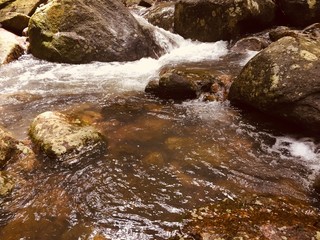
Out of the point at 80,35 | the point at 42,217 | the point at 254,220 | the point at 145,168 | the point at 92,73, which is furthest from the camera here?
the point at 80,35

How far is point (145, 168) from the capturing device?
4.40 metres

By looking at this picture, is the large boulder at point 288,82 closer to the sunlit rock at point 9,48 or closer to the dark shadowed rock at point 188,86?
the dark shadowed rock at point 188,86

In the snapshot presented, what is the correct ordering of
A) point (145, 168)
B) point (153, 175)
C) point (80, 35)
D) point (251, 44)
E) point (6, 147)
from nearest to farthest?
point (153, 175) < point (145, 168) < point (6, 147) < point (80, 35) < point (251, 44)

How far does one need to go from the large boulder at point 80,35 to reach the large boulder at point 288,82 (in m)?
4.38

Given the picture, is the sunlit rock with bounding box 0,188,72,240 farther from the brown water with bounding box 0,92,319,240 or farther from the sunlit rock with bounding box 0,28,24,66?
the sunlit rock with bounding box 0,28,24,66

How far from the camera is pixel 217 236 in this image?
3158mm

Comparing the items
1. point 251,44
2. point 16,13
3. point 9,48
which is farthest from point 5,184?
point 16,13

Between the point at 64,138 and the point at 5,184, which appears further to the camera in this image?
the point at 64,138

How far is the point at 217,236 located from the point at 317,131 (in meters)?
2.68

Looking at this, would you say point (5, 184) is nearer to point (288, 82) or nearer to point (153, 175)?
point (153, 175)

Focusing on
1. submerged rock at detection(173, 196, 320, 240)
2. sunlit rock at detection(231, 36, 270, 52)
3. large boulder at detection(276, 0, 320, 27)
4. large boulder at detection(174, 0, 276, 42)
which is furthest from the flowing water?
large boulder at detection(276, 0, 320, 27)

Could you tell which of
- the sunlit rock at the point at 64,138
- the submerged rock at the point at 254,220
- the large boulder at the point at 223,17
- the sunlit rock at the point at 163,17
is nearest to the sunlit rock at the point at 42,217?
the sunlit rock at the point at 64,138

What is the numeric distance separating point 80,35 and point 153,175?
5921mm

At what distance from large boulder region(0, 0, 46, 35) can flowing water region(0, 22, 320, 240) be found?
4.97 meters
